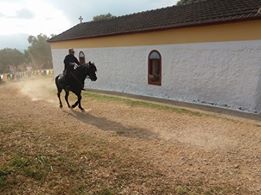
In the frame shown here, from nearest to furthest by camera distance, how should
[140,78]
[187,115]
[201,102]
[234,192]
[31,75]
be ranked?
[234,192]
[187,115]
[201,102]
[140,78]
[31,75]

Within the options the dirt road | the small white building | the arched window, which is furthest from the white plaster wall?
the dirt road

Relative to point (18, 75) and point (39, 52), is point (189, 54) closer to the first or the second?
point (18, 75)

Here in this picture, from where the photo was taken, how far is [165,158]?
648 cm

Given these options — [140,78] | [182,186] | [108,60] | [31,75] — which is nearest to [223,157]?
[182,186]

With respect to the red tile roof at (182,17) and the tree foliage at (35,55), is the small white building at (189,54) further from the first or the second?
the tree foliage at (35,55)

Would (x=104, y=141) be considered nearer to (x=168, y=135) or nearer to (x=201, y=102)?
(x=168, y=135)

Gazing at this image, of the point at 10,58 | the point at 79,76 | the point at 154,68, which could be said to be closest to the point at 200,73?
the point at 154,68

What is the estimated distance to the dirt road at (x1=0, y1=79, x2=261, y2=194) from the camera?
5.11m

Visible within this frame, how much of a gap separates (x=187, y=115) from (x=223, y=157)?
418 centimetres

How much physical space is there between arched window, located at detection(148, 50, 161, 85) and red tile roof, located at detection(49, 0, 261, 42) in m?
1.46

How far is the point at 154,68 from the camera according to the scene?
15383 mm

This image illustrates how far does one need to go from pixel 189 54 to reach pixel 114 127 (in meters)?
6.04

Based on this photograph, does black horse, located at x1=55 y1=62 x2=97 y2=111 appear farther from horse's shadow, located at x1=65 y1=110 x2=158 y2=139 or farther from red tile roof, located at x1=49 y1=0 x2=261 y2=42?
red tile roof, located at x1=49 y1=0 x2=261 y2=42

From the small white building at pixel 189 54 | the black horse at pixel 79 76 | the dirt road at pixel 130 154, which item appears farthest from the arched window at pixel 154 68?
the black horse at pixel 79 76
